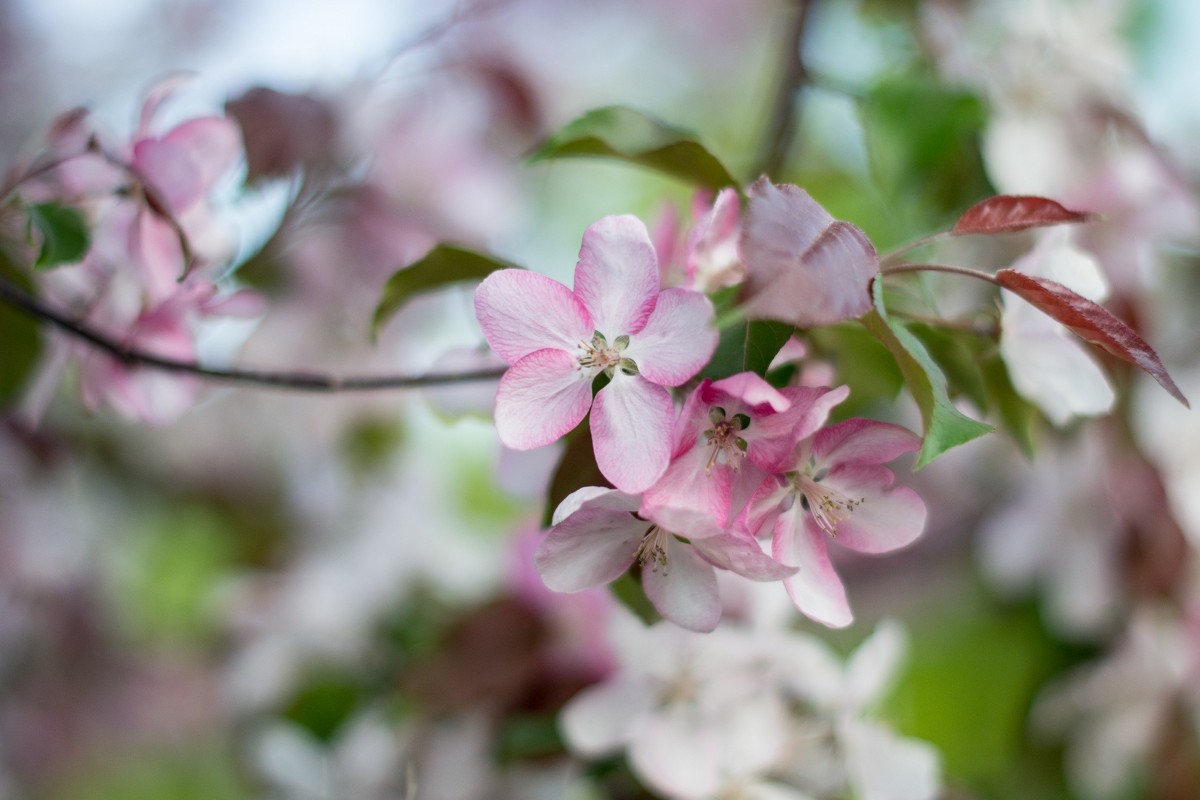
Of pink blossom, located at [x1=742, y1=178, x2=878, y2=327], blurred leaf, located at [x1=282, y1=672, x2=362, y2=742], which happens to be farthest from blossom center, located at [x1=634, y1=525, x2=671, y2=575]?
blurred leaf, located at [x1=282, y1=672, x2=362, y2=742]

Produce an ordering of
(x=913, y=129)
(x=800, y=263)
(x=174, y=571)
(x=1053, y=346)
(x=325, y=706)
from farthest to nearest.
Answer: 1. (x=174, y=571)
2. (x=325, y=706)
3. (x=913, y=129)
4. (x=1053, y=346)
5. (x=800, y=263)

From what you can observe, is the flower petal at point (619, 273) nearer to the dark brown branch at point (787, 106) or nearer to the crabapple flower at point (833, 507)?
the crabapple flower at point (833, 507)

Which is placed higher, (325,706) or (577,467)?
(577,467)

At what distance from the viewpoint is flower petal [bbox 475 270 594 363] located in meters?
0.34

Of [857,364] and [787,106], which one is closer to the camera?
[857,364]

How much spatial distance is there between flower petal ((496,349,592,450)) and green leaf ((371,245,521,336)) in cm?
10

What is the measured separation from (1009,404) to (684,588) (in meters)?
0.23

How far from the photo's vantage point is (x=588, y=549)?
0.35 metres

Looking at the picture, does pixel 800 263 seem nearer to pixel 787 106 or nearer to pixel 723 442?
pixel 723 442

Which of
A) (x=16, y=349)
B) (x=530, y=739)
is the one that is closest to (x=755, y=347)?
(x=530, y=739)

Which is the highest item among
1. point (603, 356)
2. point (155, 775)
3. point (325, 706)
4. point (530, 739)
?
point (603, 356)

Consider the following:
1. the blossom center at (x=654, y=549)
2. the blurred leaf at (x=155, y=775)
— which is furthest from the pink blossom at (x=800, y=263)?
the blurred leaf at (x=155, y=775)

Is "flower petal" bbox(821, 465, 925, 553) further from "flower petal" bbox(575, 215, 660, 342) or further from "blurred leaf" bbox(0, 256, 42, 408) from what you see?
"blurred leaf" bbox(0, 256, 42, 408)

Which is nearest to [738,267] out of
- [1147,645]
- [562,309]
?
[562,309]
